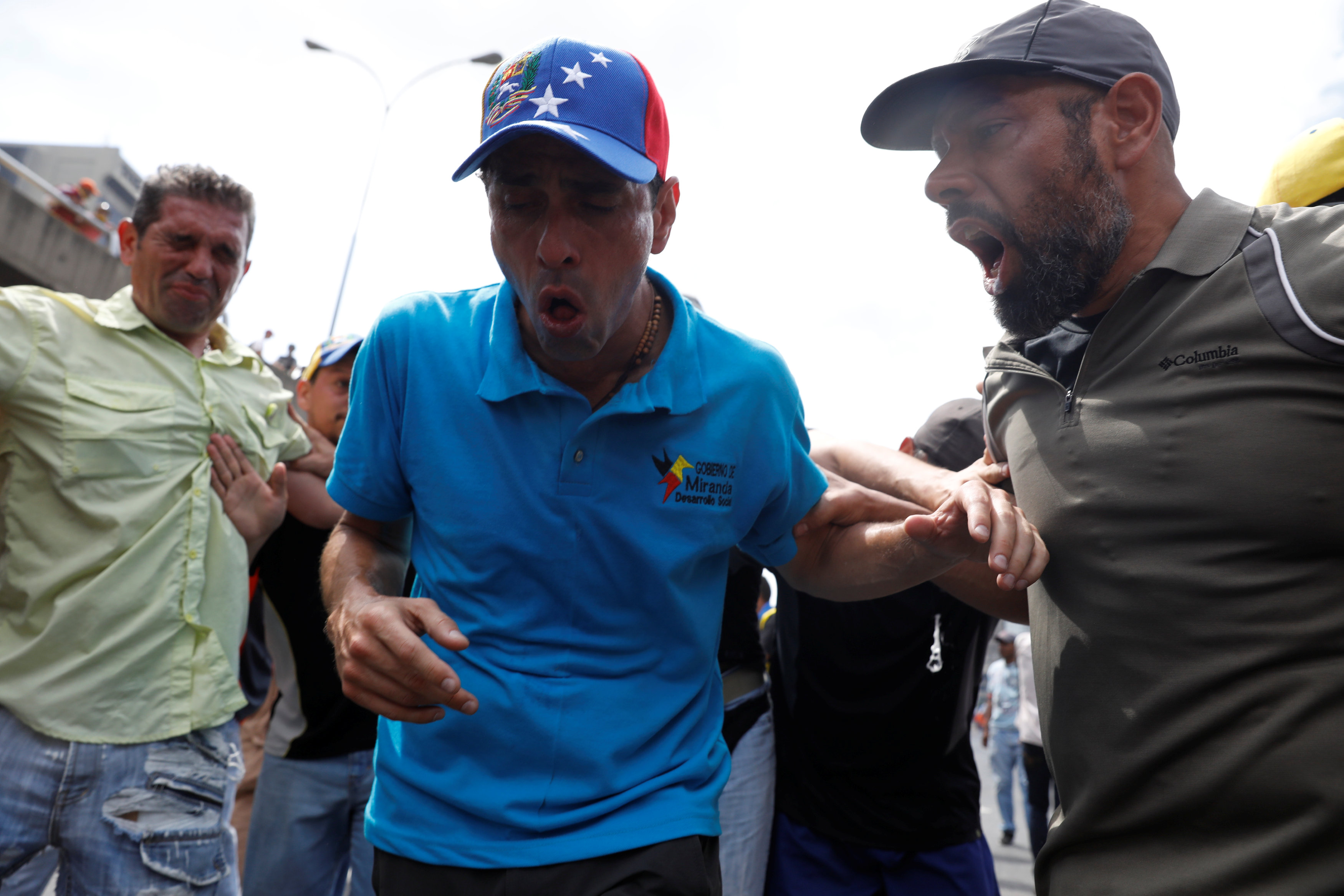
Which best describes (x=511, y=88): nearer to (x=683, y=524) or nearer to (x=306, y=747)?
(x=683, y=524)

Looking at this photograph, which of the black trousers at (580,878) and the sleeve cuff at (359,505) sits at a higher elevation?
the sleeve cuff at (359,505)

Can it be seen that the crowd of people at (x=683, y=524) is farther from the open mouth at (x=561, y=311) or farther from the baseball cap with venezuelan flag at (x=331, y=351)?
the baseball cap with venezuelan flag at (x=331, y=351)

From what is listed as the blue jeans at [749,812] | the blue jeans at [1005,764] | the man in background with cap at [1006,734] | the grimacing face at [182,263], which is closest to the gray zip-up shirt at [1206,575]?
the blue jeans at [749,812]

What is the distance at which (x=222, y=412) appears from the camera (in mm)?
3176

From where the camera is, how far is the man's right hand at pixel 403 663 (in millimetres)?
1381

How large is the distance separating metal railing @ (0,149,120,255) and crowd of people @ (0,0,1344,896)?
918cm

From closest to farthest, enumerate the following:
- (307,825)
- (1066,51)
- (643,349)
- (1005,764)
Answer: (643,349) < (1066,51) < (307,825) < (1005,764)

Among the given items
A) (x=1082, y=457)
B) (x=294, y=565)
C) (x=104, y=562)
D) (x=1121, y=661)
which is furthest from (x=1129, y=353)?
(x=294, y=565)

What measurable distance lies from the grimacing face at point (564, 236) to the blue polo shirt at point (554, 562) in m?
0.11

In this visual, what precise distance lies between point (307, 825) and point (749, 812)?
1.77 metres

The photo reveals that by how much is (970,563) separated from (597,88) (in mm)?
1640

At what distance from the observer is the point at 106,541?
2.71 m

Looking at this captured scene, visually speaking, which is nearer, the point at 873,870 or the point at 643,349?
the point at 643,349

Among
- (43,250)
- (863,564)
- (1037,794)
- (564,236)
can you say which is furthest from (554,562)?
(43,250)
